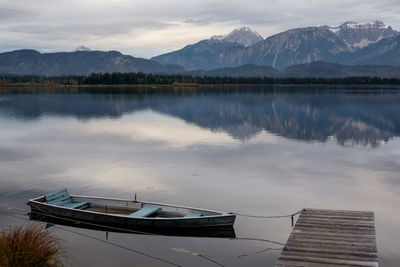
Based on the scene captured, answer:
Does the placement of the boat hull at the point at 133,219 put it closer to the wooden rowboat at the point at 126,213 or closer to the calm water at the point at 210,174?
the wooden rowboat at the point at 126,213

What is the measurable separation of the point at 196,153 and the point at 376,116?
5593 cm

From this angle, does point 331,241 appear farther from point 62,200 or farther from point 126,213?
point 62,200

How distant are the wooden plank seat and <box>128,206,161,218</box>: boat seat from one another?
11.0 ft

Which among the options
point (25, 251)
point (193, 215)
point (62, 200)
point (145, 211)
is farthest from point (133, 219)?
point (25, 251)

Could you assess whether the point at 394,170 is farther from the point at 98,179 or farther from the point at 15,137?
the point at 15,137

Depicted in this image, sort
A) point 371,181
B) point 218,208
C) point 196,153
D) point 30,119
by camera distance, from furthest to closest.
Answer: point 30,119, point 196,153, point 371,181, point 218,208

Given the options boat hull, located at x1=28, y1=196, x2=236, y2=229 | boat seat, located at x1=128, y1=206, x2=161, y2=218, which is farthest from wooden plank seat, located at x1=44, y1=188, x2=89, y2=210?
boat seat, located at x1=128, y1=206, x2=161, y2=218

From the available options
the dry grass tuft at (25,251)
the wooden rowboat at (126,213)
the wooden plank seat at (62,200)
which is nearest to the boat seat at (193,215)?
the wooden rowboat at (126,213)

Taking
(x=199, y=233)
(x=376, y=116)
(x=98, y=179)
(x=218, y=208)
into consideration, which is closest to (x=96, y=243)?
(x=199, y=233)

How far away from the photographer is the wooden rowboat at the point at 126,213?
68.4 feet

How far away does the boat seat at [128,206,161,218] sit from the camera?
21661mm

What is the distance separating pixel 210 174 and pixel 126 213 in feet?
37.3

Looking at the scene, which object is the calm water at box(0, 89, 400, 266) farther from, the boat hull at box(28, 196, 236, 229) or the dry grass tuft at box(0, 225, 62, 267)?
the dry grass tuft at box(0, 225, 62, 267)

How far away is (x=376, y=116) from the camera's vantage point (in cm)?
8738
